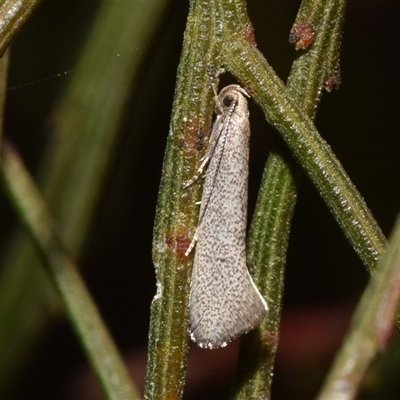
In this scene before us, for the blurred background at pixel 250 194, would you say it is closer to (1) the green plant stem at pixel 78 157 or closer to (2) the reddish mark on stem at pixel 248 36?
(1) the green plant stem at pixel 78 157

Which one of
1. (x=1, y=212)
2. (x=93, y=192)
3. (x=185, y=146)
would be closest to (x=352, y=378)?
(x=185, y=146)

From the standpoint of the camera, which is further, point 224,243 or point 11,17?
point 224,243

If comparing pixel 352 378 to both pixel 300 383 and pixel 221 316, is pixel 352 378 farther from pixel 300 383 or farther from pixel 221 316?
pixel 300 383

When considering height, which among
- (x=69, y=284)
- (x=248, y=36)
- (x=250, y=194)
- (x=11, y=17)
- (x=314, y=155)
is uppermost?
(x=11, y=17)

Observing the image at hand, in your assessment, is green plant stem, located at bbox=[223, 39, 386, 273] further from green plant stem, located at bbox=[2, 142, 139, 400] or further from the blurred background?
the blurred background

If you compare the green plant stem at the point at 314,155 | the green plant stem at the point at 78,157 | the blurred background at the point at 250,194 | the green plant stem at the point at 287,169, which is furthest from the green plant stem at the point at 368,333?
the blurred background at the point at 250,194

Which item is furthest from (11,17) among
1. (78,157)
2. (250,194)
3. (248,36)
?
(250,194)

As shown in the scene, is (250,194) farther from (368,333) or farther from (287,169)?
(368,333)

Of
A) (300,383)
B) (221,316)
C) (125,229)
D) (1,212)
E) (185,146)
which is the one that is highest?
(185,146)
